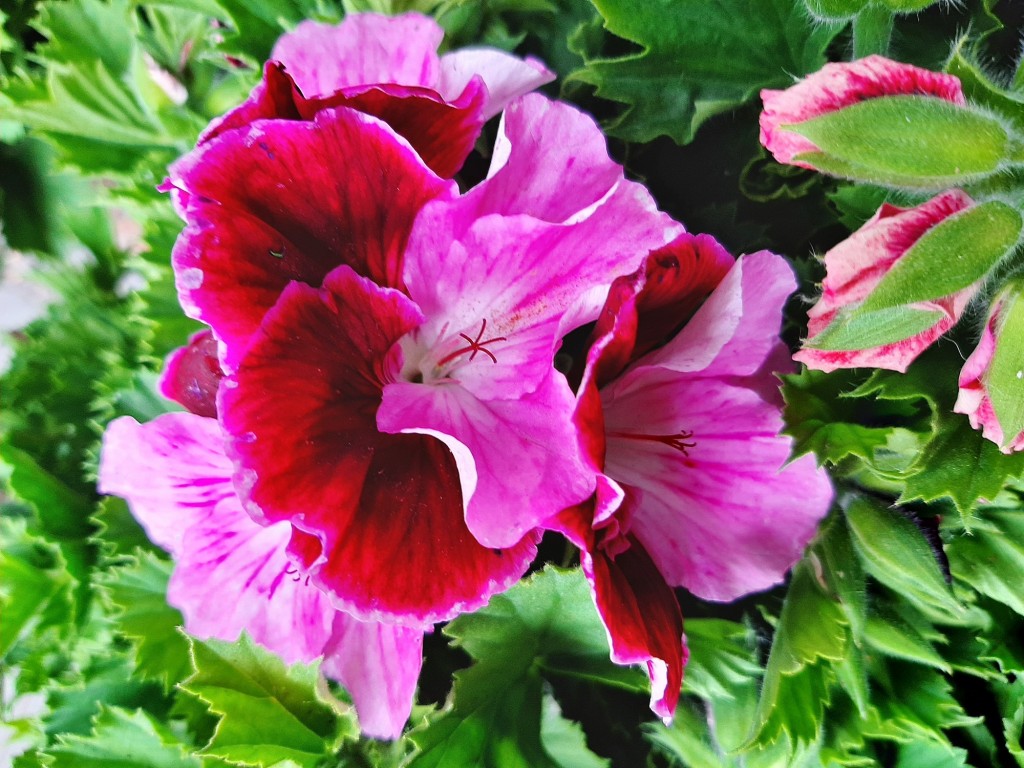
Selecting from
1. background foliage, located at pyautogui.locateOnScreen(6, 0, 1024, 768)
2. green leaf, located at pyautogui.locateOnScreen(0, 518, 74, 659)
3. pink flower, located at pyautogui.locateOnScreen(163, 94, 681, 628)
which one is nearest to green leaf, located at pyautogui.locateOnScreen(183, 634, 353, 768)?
background foliage, located at pyautogui.locateOnScreen(6, 0, 1024, 768)

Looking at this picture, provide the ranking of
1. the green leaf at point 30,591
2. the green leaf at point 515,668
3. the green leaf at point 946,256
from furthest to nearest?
the green leaf at point 30,591
the green leaf at point 515,668
the green leaf at point 946,256

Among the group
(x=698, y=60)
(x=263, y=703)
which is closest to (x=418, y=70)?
(x=698, y=60)

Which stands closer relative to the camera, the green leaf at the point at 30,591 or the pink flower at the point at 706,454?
the pink flower at the point at 706,454

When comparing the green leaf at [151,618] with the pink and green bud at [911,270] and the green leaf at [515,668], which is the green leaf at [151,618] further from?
the pink and green bud at [911,270]

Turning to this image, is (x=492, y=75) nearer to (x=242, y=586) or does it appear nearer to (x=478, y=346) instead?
(x=478, y=346)

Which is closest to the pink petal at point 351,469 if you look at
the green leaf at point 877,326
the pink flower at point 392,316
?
the pink flower at point 392,316

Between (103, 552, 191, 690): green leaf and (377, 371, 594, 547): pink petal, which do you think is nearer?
(377, 371, 594, 547): pink petal

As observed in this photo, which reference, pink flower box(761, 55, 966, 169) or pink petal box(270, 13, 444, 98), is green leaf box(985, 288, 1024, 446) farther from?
pink petal box(270, 13, 444, 98)
